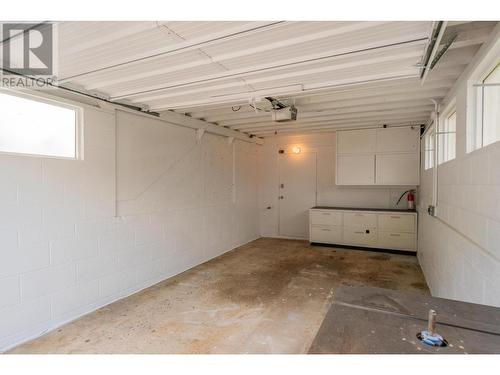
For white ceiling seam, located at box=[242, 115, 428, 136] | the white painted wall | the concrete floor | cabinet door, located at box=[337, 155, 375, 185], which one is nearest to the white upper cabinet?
cabinet door, located at box=[337, 155, 375, 185]

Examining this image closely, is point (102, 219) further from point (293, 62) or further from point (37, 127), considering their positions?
point (293, 62)

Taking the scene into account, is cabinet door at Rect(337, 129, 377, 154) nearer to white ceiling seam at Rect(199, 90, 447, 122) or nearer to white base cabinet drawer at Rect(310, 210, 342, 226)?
white base cabinet drawer at Rect(310, 210, 342, 226)

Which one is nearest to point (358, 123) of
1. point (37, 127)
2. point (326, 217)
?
point (326, 217)

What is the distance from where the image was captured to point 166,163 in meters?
3.93

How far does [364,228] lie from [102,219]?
4619mm

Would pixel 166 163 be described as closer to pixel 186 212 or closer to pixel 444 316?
pixel 186 212

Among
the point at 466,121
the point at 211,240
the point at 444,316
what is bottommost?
the point at 211,240

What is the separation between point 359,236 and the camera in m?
5.48

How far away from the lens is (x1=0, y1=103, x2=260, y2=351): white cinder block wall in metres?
2.32

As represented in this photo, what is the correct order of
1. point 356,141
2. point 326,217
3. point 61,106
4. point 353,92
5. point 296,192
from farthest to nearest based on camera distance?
point 296,192, point 326,217, point 356,141, point 353,92, point 61,106

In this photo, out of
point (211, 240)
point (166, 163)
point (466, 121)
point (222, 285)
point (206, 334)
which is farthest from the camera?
point (211, 240)

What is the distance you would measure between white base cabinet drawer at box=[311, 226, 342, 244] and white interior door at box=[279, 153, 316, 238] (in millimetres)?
601
